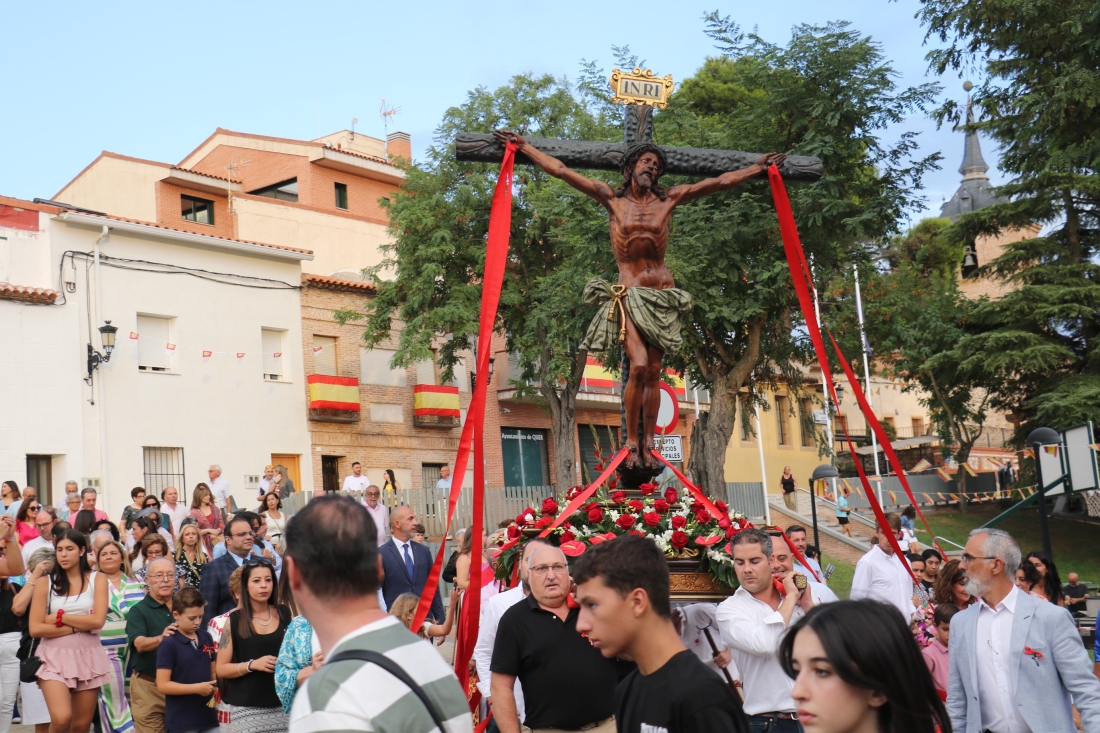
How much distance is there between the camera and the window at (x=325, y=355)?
31.7m

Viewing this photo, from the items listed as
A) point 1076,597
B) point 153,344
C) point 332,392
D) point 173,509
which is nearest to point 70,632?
point 173,509

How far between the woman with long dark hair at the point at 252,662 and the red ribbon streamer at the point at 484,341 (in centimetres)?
88

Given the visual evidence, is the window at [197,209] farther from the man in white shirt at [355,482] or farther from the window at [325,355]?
the man in white shirt at [355,482]

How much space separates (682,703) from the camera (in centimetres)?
346

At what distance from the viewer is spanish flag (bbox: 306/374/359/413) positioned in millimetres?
30922

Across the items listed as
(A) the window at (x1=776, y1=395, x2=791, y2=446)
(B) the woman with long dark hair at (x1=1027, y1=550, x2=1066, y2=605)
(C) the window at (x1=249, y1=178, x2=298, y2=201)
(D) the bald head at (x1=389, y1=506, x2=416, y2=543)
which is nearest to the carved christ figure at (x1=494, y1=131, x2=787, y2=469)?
(B) the woman with long dark hair at (x1=1027, y1=550, x2=1066, y2=605)

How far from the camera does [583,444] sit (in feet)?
132

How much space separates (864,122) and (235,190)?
20.5 m

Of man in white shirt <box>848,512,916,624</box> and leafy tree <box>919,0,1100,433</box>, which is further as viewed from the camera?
leafy tree <box>919,0,1100,433</box>

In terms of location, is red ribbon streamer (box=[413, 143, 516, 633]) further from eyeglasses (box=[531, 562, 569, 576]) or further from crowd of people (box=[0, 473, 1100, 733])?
eyeglasses (box=[531, 562, 569, 576])

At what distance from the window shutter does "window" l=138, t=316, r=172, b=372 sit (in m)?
2.89

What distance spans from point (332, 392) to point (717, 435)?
14.0 metres

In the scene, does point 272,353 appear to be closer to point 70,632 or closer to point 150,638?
point 70,632

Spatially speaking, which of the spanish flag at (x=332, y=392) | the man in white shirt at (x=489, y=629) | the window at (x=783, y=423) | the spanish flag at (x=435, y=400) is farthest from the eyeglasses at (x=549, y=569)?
the window at (x=783, y=423)
